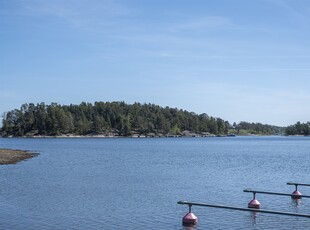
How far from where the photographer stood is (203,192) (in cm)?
3988

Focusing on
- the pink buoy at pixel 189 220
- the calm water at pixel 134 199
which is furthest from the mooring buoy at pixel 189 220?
the calm water at pixel 134 199

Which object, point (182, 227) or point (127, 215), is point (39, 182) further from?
point (182, 227)

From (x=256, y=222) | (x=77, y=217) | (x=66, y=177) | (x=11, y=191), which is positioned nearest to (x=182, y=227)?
(x=256, y=222)

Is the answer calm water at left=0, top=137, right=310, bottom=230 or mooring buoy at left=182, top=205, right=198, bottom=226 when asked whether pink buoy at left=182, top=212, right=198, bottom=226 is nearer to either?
mooring buoy at left=182, top=205, right=198, bottom=226

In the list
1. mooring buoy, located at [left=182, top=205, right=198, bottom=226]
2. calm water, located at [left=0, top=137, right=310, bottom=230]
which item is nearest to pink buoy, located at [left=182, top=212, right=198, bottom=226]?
mooring buoy, located at [left=182, top=205, right=198, bottom=226]

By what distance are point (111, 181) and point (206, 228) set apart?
78.4 feet

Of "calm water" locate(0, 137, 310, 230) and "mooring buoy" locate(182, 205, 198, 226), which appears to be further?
"calm water" locate(0, 137, 310, 230)

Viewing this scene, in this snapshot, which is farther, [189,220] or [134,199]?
[134,199]

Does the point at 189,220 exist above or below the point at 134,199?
above

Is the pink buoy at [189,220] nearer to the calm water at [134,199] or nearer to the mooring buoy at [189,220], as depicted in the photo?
the mooring buoy at [189,220]

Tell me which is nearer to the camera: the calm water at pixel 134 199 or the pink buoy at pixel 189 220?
the pink buoy at pixel 189 220

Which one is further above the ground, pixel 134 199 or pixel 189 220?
pixel 189 220

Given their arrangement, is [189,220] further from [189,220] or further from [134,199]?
[134,199]

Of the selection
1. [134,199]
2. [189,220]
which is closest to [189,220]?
[189,220]
